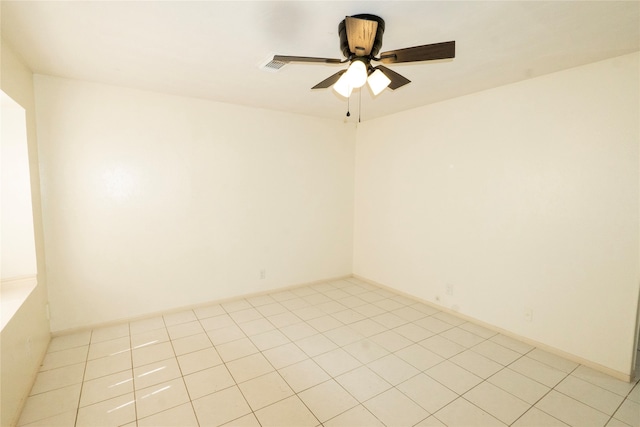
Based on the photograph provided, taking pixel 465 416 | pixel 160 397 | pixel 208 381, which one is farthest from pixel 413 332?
pixel 160 397

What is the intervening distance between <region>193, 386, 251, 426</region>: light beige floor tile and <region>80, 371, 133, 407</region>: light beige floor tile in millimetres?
632

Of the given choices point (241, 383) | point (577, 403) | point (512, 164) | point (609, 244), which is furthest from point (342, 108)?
point (577, 403)

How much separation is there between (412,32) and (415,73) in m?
0.75

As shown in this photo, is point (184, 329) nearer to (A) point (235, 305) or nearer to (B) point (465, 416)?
(A) point (235, 305)

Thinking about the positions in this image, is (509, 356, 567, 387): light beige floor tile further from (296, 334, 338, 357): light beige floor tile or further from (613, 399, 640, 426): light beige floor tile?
(296, 334, 338, 357): light beige floor tile

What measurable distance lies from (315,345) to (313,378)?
0.51 meters

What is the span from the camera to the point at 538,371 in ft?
8.48

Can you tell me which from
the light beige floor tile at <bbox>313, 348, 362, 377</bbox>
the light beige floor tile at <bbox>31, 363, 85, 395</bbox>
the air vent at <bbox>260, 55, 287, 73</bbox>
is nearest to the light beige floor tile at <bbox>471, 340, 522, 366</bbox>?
the light beige floor tile at <bbox>313, 348, 362, 377</bbox>

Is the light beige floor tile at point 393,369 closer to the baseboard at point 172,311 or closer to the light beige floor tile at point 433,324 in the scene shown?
the light beige floor tile at point 433,324

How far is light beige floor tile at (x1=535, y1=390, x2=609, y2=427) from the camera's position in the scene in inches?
80.5

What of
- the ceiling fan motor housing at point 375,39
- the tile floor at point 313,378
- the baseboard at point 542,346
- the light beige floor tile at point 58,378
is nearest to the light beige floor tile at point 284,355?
the tile floor at point 313,378

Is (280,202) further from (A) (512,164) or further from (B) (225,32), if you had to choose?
(A) (512,164)

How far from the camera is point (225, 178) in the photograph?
3.88 metres

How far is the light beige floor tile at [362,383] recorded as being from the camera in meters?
2.29
